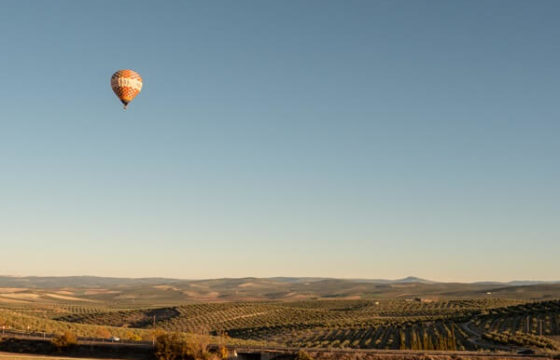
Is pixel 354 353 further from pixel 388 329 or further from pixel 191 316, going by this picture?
pixel 191 316

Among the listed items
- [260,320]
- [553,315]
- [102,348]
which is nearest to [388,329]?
[553,315]

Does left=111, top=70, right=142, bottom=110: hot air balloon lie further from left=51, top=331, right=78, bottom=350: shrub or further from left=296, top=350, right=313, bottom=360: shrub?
left=296, top=350, right=313, bottom=360: shrub

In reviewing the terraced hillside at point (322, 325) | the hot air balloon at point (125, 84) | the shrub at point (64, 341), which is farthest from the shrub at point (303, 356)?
the hot air balloon at point (125, 84)

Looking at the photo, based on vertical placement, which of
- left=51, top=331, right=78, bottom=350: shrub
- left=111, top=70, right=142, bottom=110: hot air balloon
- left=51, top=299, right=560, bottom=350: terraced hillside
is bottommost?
left=51, top=299, right=560, bottom=350: terraced hillside

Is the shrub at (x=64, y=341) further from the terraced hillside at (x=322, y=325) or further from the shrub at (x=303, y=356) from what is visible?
the terraced hillside at (x=322, y=325)

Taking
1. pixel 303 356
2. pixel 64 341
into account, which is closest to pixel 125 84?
pixel 64 341

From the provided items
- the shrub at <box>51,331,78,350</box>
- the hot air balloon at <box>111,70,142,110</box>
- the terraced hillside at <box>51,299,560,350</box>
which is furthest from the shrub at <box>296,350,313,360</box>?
the hot air balloon at <box>111,70,142,110</box>

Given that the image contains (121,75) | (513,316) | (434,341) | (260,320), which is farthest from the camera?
(260,320)

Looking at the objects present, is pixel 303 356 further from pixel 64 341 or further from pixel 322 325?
pixel 322 325
